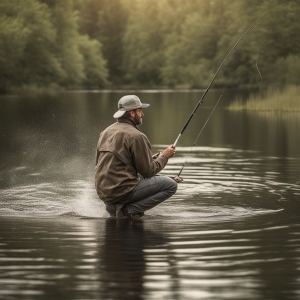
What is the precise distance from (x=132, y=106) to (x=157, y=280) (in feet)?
9.58

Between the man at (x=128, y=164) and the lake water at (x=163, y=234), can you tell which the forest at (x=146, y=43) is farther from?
the man at (x=128, y=164)

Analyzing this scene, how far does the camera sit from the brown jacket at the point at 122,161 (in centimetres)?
856

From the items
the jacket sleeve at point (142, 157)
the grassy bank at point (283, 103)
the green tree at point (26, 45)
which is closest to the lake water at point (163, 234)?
the jacket sleeve at point (142, 157)

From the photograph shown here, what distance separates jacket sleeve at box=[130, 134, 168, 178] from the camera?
28.0 ft

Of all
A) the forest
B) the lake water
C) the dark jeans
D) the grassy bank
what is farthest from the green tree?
the dark jeans

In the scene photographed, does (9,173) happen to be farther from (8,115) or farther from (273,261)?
(8,115)

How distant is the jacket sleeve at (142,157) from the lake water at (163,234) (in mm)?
513

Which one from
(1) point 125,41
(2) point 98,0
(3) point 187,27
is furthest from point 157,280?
(2) point 98,0

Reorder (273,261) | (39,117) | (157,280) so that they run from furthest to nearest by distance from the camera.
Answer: (39,117)
(273,261)
(157,280)

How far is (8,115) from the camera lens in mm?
32312

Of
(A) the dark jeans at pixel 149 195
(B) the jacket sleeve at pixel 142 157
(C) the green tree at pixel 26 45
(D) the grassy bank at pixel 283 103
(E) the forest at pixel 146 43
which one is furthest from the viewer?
(C) the green tree at pixel 26 45

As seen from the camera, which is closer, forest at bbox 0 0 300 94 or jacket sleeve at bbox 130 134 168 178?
jacket sleeve at bbox 130 134 168 178

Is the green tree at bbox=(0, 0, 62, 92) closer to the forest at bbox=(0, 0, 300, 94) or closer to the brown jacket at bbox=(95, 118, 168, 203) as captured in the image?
the forest at bbox=(0, 0, 300, 94)

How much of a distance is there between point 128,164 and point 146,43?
324ft
